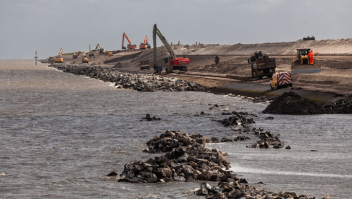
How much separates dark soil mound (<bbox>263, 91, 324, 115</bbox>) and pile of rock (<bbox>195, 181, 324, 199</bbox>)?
22.4 m

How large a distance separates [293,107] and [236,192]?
24607 mm

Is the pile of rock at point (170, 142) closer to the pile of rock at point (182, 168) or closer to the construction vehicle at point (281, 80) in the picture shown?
the pile of rock at point (182, 168)

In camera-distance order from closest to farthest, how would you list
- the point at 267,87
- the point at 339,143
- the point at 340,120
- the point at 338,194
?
1. the point at 338,194
2. the point at 339,143
3. the point at 340,120
4. the point at 267,87

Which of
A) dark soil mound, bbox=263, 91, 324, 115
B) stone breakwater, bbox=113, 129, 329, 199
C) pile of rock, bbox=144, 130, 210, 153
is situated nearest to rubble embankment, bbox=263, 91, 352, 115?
dark soil mound, bbox=263, 91, 324, 115

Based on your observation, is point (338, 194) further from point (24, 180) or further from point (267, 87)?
point (267, 87)

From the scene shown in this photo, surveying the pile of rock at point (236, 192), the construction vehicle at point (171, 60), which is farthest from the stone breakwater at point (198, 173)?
the construction vehicle at point (171, 60)

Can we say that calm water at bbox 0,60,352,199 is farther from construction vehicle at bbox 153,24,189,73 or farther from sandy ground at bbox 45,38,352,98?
construction vehicle at bbox 153,24,189,73

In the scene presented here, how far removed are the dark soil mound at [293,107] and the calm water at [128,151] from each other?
1.53 meters

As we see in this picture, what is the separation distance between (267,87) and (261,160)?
121 feet

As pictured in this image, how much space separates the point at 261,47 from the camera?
503ft

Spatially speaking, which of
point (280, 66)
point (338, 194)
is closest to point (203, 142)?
point (338, 194)

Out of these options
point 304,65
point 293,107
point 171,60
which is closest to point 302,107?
point 293,107

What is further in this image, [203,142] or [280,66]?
[280,66]

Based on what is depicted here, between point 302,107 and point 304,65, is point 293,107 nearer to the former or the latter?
point 302,107
